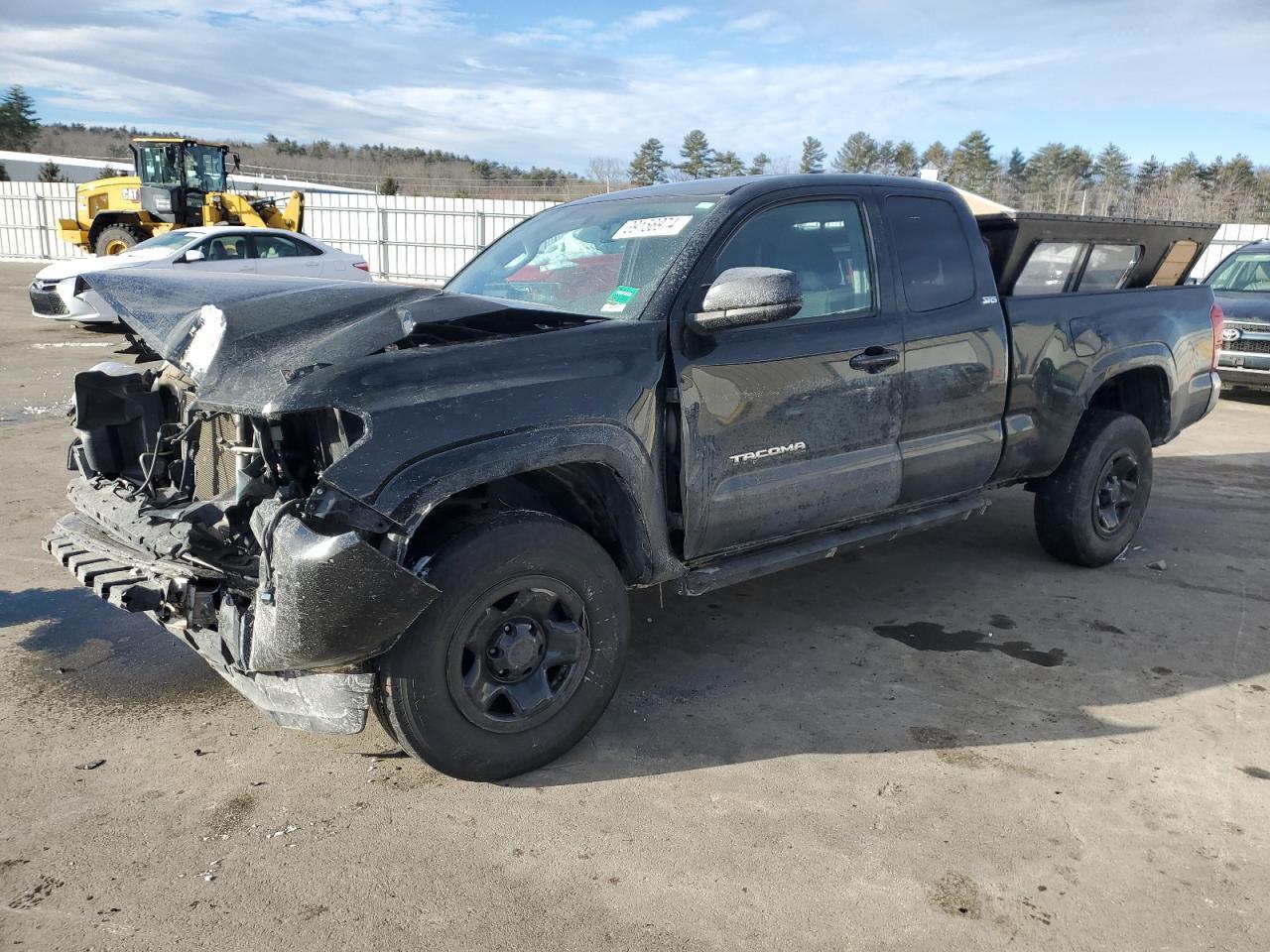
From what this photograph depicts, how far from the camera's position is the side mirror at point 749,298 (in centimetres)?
329

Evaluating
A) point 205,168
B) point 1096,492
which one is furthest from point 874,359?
point 205,168

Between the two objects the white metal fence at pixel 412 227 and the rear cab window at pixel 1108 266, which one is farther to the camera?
the white metal fence at pixel 412 227

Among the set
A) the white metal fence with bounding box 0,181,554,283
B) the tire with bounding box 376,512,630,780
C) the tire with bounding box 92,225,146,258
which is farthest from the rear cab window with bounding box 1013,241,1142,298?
the tire with bounding box 92,225,146,258

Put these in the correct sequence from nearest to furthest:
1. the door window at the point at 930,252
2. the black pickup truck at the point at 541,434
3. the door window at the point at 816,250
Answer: the black pickup truck at the point at 541,434 < the door window at the point at 816,250 < the door window at the point at 930,252

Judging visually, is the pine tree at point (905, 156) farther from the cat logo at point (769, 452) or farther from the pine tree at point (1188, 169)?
the cat logo at point (769, 452)

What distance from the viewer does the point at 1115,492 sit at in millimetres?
5402

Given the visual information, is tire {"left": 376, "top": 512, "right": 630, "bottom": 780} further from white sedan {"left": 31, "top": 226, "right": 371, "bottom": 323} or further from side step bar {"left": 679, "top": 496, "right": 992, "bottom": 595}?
white sedan {"left": 31, "top": 226, "right": 371, "bottom": 323}

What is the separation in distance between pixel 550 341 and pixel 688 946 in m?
1.82

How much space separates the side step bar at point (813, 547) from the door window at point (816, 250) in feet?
3.04

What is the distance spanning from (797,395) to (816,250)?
0.69m

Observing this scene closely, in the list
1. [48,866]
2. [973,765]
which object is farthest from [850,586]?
[48,866]

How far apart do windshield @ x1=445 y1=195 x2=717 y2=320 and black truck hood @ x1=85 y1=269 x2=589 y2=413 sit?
33 centimetres

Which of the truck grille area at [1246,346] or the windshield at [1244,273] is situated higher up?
the windshield at [1244,273]

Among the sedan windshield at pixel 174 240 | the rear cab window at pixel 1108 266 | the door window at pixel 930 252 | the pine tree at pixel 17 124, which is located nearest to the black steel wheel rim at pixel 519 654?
the door window at pixel 930 252
